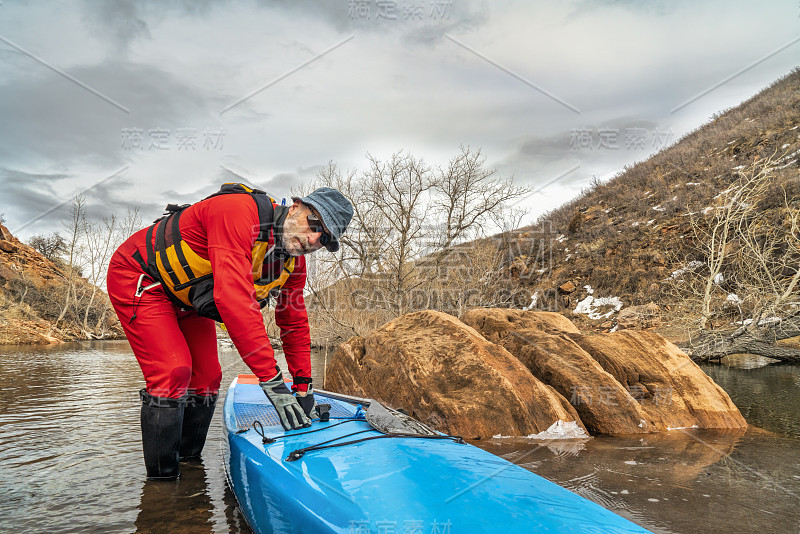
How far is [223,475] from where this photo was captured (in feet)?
11.8

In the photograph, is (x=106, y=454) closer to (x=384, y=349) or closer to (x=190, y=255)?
(x=190, y=255)

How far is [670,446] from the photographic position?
4.95 metres

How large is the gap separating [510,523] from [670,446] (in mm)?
4214

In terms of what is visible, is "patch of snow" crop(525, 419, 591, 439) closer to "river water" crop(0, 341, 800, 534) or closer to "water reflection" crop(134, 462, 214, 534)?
"river water" crop(0, 341, 800, 534)

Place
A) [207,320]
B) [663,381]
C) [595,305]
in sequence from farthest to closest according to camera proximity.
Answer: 1. [595,305]
2. [663,381]
3. [207,320]

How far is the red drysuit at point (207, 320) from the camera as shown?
2.62 meters

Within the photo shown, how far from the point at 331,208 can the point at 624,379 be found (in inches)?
215

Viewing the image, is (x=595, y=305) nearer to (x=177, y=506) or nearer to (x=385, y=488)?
(x=177, y=506)

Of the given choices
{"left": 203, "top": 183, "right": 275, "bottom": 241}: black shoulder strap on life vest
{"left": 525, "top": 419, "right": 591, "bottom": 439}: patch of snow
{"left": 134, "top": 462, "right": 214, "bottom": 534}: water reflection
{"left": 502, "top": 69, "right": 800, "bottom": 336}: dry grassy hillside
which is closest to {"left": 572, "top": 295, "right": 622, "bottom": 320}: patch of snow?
{"left": 502, "top": 69, "right": 800, "bottom": 336}: dry grassy hillside

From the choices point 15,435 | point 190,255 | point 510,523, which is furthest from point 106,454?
point 510,523

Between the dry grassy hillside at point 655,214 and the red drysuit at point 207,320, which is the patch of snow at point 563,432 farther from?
the dry grassy hillside at point 655,214

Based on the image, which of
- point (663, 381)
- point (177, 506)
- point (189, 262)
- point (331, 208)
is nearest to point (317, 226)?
point (331, 208)

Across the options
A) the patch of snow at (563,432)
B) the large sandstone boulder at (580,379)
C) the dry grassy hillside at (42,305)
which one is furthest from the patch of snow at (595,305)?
the dry grassy hillside at (42,305)

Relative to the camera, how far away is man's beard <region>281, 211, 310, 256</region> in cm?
296
